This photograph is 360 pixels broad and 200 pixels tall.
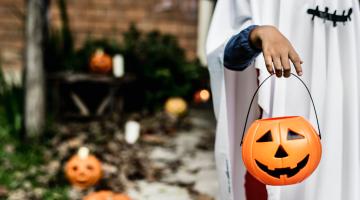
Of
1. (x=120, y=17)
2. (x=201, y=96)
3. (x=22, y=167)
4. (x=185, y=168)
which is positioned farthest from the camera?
(x=120, y=17)

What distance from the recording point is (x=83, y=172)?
397cm

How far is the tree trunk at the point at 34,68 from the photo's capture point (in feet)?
15.4

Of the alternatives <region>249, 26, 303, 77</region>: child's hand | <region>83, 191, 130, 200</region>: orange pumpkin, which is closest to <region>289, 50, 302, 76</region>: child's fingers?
<region>249, 26, 303, 77</region>: child's hand

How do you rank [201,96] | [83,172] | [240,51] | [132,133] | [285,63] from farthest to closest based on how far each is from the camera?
[201,96]
[132,133]
[83,172]
[240,51]
[285,63]

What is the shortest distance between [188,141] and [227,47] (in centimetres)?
320

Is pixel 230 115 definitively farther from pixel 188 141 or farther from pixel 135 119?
pixel 135 119

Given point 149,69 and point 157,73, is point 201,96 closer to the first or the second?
point 157,73

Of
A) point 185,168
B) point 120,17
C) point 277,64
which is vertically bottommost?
point 185,168

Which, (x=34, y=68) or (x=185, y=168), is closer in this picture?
(x=185, y=168)

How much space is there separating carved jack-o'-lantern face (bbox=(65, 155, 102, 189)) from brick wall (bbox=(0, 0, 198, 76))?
2.85m

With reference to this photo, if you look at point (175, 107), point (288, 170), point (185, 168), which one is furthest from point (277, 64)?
point (175, 107)

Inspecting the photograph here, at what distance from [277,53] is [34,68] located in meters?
3.40

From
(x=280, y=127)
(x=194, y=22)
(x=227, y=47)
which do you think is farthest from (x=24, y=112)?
(x=280, y=127)

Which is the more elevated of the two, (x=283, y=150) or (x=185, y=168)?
(x=283, y=150)
